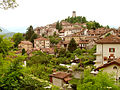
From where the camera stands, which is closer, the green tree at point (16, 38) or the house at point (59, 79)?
the house at point (59, 79)

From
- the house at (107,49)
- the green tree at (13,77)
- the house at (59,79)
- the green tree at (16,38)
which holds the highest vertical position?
the green tree at (16,38)

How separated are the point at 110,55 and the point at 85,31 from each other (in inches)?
1616

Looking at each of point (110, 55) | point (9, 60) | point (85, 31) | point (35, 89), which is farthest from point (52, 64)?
point (85, 31)

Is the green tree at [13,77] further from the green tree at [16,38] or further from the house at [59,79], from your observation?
the green tree at [16,38]

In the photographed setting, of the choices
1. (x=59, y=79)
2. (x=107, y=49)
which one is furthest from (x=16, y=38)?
(x=107, y=49)

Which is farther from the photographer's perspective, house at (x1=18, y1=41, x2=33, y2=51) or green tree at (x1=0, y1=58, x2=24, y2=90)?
house at (x1=18, y1=41, x2=33, y2=51)

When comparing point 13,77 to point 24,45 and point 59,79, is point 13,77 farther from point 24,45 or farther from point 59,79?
point 24,45

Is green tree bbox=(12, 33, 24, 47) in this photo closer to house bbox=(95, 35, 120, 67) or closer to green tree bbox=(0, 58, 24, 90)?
house bbox=(95, 35, 120, 67)

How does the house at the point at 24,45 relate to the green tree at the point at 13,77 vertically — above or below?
above

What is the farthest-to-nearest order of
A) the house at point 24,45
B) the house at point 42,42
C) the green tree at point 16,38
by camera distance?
the green tree at point 16,38 < the house at point 42,42 < the house at point 24,45

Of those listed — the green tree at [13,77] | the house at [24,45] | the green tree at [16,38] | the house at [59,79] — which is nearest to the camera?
the green tree at [13,77]

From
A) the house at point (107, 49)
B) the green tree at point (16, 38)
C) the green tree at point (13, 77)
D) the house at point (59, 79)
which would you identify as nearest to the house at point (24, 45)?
the green tree at point (16, 38)

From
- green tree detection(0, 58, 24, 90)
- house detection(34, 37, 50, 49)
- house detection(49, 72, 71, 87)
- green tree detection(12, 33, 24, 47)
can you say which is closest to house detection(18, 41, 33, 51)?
house detection(34, 37, 50, 49)

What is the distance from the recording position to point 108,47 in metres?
16.9
